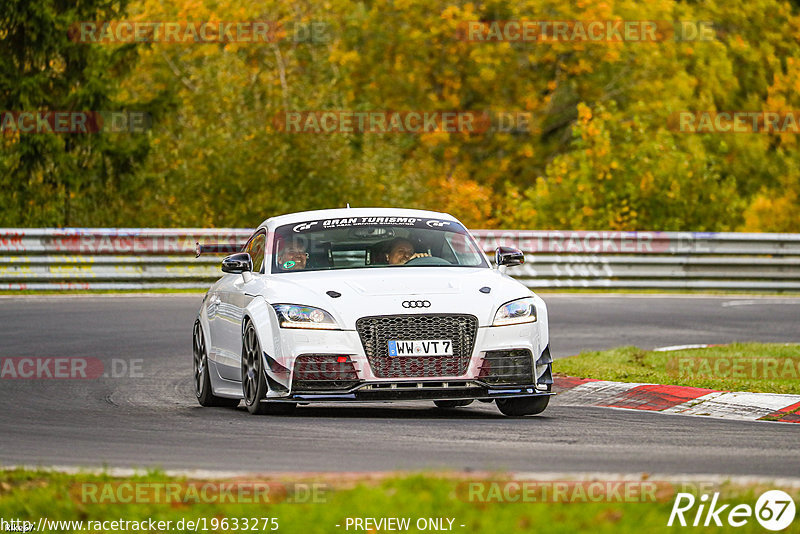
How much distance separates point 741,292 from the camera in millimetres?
28734

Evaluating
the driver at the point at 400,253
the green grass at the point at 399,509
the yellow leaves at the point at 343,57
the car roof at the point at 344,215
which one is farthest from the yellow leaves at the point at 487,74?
the green grass at the point at 399,509

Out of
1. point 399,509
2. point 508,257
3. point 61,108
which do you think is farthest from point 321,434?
point 61,108

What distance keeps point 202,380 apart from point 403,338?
260 centimetres

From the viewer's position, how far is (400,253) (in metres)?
12.5

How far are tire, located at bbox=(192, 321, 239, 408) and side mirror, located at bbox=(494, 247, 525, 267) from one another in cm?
251

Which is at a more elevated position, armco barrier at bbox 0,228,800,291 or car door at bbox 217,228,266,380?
car door at bbox 217,228,266,380

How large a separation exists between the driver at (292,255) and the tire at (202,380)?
1240 mm

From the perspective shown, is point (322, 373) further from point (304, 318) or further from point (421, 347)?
point (421, 347)

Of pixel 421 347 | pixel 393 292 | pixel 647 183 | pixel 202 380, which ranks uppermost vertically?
pixel 393 292

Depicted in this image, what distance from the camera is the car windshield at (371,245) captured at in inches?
484

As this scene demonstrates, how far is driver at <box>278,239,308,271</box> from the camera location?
12234 millimetres

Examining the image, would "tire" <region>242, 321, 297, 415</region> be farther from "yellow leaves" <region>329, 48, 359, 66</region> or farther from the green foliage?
"yellow leaves" <region>329, 48, 359, 66</region>

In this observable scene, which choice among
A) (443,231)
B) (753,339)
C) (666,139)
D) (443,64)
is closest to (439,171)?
(443,64)

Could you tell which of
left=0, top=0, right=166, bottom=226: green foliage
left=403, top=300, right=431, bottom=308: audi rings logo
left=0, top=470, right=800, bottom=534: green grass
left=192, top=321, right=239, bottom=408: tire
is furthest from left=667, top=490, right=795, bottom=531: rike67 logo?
left=0, top=0, right=166, bottom=226: green foliage
